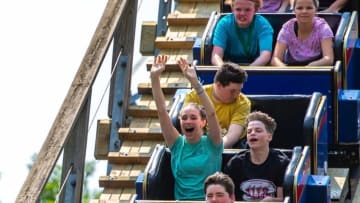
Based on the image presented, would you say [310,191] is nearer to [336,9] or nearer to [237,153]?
[237,153]

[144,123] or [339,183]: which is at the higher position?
[144,123]

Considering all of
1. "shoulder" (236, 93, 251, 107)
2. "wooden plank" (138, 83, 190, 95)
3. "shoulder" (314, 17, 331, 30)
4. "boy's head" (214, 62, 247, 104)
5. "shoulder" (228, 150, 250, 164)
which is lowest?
"shoulder" (228, 150, 250, 164)

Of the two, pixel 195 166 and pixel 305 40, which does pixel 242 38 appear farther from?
pixel 195 166

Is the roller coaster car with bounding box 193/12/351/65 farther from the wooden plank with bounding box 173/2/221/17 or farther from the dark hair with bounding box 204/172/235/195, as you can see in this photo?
the dark hair with bounding box 204/172/235/195

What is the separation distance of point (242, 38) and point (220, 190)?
9.41 feet

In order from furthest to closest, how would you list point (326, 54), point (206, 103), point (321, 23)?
point (321, 23), point (326, 54), point (206, 103)

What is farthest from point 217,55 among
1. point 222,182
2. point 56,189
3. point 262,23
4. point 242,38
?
A: point 56,189

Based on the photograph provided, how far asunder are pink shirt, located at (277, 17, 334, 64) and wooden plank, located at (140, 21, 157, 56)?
1.52 metres

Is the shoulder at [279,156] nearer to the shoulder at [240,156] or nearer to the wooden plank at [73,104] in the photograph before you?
the shoulder at [240,156]

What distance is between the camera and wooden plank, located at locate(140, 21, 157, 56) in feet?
44.4

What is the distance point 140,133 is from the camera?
12609 millimetres

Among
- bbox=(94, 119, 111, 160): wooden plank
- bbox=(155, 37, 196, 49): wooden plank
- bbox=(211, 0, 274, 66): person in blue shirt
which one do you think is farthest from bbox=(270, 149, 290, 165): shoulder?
bbox=(155, 37, 196, 49): wooden plank

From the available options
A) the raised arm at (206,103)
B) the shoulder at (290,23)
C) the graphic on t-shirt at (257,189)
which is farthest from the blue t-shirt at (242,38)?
the graphic on t-shirt at (257,189)

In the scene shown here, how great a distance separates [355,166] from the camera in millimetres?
12008
